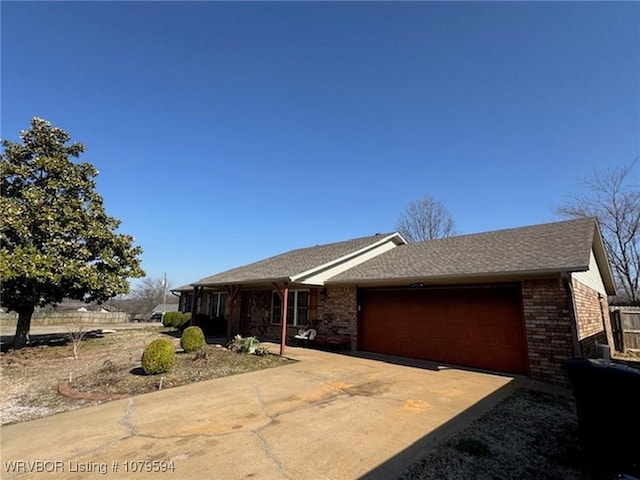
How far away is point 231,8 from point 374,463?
10.4 meters

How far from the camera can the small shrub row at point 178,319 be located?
18.8 metres

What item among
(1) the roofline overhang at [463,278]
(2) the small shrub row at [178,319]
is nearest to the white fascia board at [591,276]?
(1) the roofline overhang at [463,278]

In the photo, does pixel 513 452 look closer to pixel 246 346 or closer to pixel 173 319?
pixel 246 346

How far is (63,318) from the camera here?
30.3 metres

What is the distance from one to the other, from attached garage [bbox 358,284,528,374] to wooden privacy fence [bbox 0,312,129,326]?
32111 mm

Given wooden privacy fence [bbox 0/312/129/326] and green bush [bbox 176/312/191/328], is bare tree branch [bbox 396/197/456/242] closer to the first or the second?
green bush [bbox 176/312/191/328]

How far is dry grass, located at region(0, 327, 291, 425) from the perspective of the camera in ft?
19.3

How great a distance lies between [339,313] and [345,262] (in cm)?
213

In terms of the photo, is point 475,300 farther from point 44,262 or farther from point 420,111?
point 44,262

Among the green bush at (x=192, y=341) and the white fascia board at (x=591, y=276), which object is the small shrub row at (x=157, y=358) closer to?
the green bush at (x=192, y=341)

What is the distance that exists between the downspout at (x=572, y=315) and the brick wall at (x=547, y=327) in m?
0.08

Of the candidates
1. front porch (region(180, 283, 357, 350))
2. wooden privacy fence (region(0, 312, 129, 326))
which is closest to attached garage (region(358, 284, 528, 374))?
front porch (region(180, 283, 357, 350))

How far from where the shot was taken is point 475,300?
876cm

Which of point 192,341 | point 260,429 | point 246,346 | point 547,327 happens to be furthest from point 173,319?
point 547,327
